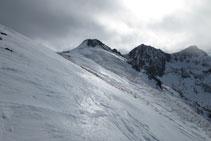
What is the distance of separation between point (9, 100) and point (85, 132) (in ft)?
9.71

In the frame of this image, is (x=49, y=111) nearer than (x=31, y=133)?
No

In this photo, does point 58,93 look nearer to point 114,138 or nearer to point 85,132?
point 85,132

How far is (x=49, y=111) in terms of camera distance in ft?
19.2

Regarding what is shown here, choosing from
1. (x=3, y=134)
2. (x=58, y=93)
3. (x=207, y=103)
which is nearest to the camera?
(x=3, y=134)

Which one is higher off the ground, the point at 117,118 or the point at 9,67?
the point at 9,67

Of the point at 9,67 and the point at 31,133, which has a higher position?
the point at 9,67

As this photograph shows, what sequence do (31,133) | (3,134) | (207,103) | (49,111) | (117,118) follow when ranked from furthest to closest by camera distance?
(207,103) → (117,118) → (49,111) → (31,133) → (3,134)

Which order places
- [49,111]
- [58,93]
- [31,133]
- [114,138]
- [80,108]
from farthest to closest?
[58,93] → [80,108] → [114,138] → [49,111] → [31,133]

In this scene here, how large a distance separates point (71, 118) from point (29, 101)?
1.79 m

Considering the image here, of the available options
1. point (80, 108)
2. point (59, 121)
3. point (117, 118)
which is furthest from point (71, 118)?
point (117, 118)

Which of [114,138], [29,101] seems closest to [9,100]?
[29,101]

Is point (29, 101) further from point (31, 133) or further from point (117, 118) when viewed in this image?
point (117, 118)

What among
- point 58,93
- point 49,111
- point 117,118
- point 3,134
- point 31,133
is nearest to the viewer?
point 3,134

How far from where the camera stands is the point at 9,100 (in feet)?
17.4
